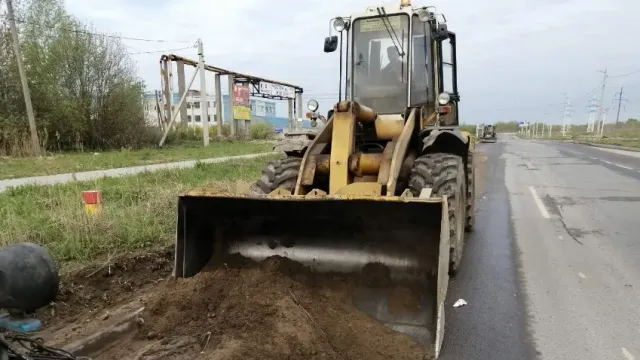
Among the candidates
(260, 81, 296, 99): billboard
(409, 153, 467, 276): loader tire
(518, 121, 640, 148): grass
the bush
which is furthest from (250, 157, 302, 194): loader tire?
(518, 121, 640, 148): grass

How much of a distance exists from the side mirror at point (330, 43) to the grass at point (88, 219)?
123 inches

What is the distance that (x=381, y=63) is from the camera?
6352mm

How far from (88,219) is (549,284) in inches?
208

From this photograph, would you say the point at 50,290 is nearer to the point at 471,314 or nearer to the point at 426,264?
the point at 426,264

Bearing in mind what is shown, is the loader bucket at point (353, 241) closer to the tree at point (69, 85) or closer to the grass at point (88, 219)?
the grass at point (88, 219)

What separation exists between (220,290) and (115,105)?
2134 cm

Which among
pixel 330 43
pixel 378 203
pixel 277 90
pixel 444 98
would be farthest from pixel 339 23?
pixel 277 90

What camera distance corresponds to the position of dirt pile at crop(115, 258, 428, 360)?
3346 millimetres

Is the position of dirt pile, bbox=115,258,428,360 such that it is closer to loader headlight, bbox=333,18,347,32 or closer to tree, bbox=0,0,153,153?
loader headlight, bbox=333,18,347,32

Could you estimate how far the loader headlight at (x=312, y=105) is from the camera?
661 centimetres

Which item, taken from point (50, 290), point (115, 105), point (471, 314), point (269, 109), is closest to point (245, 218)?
point (50, 290)

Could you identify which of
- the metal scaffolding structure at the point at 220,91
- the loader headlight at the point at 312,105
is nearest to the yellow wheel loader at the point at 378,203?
the loader headlight at the point at 312,105

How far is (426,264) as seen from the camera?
387cm

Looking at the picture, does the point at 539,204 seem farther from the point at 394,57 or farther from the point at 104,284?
the point at 104,284
